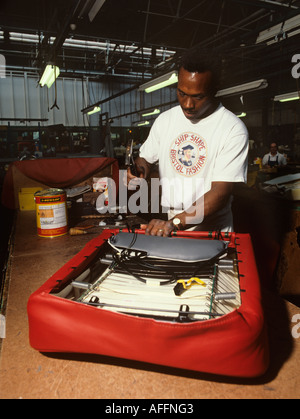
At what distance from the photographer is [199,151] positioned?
5.04 ft

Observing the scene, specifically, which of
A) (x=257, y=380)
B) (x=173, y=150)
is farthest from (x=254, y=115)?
(x=257, y=380)

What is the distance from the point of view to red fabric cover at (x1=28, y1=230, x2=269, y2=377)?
56 centimetres

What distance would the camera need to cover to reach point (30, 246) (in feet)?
5.01

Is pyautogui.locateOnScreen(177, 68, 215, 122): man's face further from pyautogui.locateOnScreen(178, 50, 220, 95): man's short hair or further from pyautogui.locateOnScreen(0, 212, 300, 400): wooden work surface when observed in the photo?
pyautogui.locateOnScreen(0, 212, 300, 400): wooden work surface

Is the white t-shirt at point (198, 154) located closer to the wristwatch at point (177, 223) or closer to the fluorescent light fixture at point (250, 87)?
the wristwatch at point (177, 223)

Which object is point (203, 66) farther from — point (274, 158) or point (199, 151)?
point (274, 158)

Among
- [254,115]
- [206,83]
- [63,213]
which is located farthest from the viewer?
[254,115]

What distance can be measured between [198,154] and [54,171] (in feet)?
4.22

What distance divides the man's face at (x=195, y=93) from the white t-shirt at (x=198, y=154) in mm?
69

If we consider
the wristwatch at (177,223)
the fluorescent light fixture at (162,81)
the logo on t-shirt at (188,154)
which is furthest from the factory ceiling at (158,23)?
the wristwatch at (177,223)

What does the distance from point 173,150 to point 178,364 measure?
117 cm

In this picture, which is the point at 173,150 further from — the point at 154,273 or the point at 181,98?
the point at 154,273

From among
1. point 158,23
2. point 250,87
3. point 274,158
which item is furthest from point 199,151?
point 274,158
